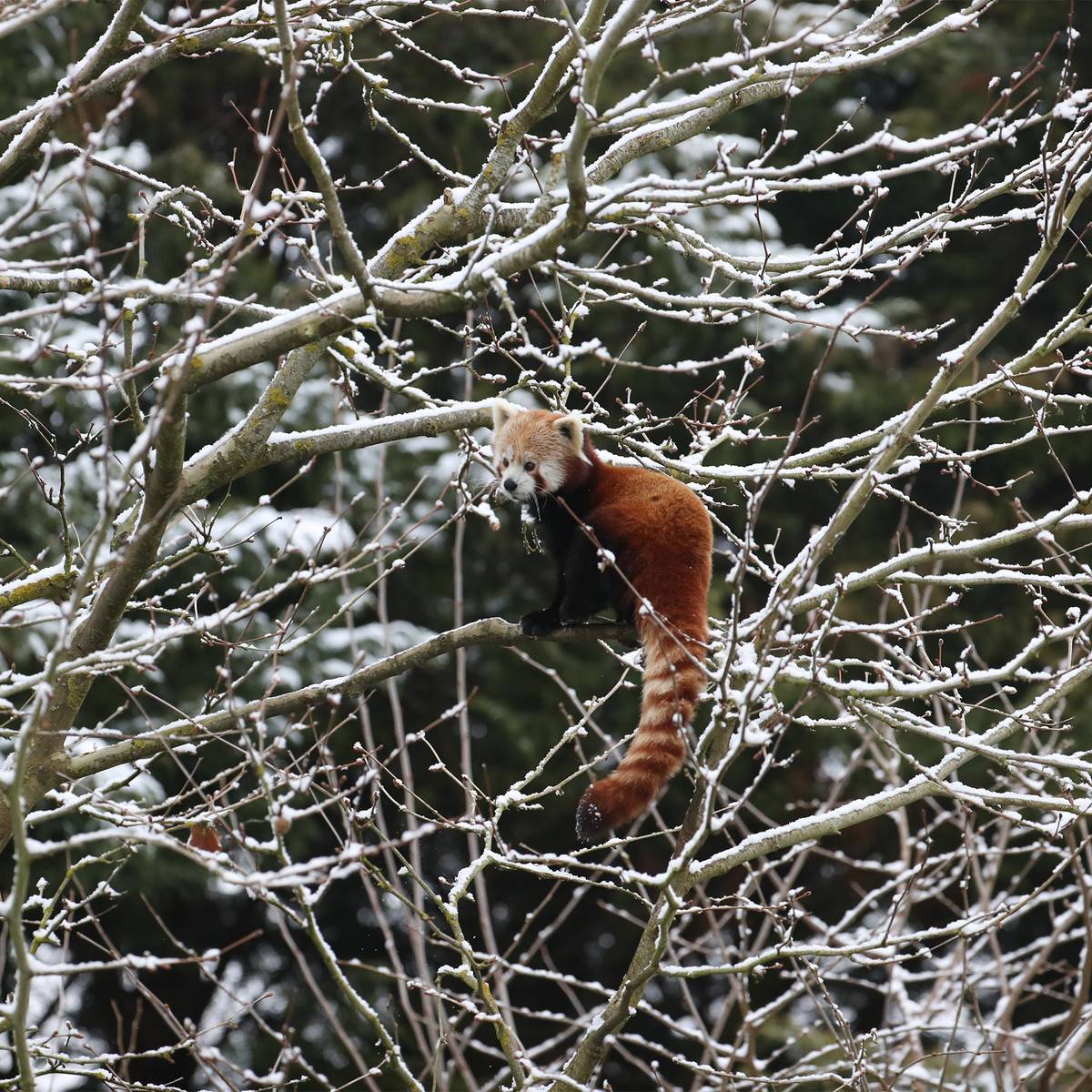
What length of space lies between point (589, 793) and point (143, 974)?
8791 millimetres

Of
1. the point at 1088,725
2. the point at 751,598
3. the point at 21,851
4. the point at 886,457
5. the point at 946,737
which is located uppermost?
the point at 21,851

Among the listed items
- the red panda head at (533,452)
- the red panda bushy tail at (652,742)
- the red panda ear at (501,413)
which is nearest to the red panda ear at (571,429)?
the red panda head at (533,452)

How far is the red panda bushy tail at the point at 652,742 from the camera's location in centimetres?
344

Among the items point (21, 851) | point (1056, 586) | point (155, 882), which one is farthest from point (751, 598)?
point (21, 851)

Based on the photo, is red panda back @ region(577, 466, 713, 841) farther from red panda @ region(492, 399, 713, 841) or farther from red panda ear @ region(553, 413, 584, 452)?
red panda ear @ region(553, 413, 584, 452)

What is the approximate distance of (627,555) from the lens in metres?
4.53

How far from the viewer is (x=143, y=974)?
1104 cm

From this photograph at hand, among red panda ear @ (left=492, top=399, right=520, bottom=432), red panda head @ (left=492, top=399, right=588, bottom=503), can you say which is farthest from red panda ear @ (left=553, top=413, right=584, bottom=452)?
red panda ear @ (left=492, top=399, right=520, bottom=432)

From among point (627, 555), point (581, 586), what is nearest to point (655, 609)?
point (627, 555)

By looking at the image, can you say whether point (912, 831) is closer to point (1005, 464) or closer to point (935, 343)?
point (1005, 464)

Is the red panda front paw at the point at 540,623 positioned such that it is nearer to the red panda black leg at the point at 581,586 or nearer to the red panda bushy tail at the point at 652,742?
the red panda black leg at the point at 581,586

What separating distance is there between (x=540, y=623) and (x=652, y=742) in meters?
0.98

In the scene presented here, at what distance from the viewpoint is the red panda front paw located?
4250 mm

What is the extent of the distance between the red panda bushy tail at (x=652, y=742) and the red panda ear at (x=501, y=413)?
3.27 feet
